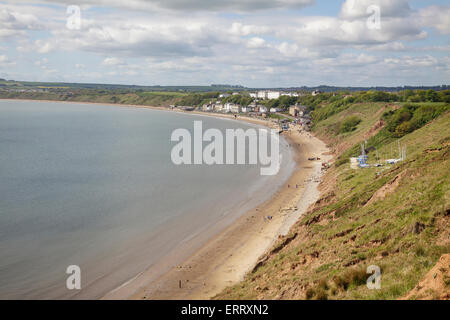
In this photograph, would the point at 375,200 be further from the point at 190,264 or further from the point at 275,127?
the point at 275,127

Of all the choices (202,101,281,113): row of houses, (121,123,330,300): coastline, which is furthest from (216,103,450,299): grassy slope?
(202,101,281,113): row of houses

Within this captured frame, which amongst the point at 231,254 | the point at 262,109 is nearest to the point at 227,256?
the point at 231,254

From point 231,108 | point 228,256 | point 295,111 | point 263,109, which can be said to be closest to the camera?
point 228,256

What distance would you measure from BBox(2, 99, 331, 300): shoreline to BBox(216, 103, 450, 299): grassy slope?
211cm

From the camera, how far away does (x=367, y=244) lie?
1939 centimetres

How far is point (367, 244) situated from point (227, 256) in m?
12.1

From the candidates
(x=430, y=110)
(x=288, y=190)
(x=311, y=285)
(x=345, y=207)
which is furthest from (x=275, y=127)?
(x=311, y=285)

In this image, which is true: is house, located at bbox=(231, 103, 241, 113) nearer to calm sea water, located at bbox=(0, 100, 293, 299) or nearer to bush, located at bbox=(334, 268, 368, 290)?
calm sea water, located at bbox=(0, 100, 293, 299)

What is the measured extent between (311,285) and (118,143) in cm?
8239

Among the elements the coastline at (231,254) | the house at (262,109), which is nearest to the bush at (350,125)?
the coastline at (231,254)

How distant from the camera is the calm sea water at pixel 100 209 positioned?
26.9m

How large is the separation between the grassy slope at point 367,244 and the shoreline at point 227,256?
2.11m

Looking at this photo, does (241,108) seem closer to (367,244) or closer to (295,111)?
(295,111)

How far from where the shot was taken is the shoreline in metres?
24.0
